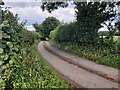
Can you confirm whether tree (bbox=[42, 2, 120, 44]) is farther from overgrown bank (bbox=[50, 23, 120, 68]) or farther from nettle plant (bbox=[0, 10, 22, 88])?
nettle plant (bbox=[0, 10, 22, 88])

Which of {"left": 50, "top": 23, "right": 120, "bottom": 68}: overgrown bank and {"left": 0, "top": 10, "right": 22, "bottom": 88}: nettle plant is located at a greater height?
{"left": 0, "top": 10, "right": 22, "bottom": 88}: nettle plant

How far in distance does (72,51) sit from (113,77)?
15.1 m

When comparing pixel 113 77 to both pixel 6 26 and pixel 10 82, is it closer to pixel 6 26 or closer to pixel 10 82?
pixel 10 82

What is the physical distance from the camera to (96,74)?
14.5 meters

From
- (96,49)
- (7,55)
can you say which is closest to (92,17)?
(96,49)

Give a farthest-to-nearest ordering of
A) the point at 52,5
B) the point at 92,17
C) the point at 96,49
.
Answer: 1. the point at 52,5
2. the point at 92,17
3. the point at 96,49

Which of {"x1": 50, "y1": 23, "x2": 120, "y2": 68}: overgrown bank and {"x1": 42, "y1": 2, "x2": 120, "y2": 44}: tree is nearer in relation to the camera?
{"x1": 50, "y1": 23, "x2": 120, "y2": 68}: overgrown bank

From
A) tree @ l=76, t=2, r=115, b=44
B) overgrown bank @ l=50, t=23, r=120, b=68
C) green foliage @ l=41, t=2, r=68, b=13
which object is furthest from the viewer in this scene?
green foliage @ l=41, t=2, r=68, b=13

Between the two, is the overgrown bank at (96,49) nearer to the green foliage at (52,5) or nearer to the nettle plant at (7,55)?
the green foliage at (52,5)

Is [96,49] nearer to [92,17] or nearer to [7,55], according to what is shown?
[92,17]

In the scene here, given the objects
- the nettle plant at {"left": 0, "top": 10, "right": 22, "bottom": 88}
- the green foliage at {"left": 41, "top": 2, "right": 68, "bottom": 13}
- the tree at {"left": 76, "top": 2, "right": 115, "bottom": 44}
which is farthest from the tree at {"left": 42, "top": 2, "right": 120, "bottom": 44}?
the nettle plant at {"left": 0, "top": 10, "right": 22, "bottom": 88}

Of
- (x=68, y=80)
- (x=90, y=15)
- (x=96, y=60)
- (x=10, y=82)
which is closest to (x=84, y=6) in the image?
(x=90, y=15)

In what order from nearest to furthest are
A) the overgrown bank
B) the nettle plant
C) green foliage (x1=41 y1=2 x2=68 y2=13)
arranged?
the nettle plant → the overgrown bank → green foliage (x1=41 y1=2 x2=68 y2=13)

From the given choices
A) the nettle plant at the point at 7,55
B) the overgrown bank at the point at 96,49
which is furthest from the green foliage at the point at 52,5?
the nettle plant at the point at 7,55
